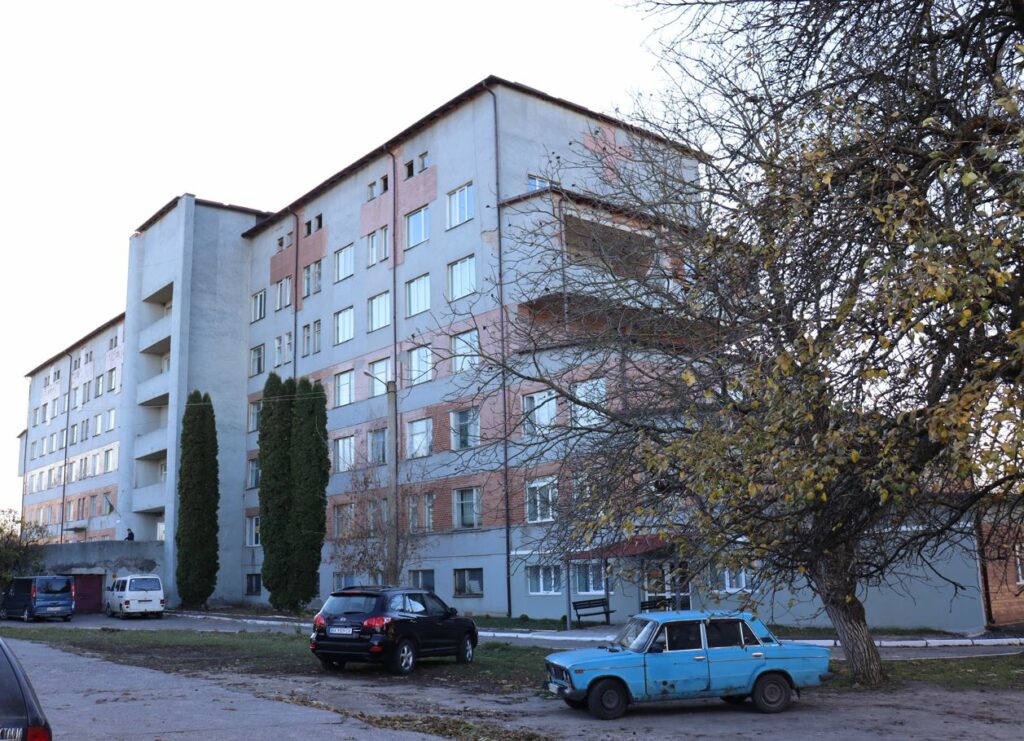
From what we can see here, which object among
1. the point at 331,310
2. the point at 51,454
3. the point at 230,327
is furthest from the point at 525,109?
the point at 51,454

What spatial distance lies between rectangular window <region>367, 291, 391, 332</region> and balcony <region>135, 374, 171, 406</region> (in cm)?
1506

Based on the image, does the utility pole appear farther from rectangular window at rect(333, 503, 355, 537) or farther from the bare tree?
the bare tree

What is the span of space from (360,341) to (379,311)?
1956 mm

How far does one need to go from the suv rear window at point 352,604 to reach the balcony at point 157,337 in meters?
39.6

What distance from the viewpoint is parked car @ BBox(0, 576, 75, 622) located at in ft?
139

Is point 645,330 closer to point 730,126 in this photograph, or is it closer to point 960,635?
point 730,126

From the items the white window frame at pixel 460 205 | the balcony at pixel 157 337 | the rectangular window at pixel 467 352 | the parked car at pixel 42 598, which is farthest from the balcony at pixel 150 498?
the white window frame at pixel 460 205

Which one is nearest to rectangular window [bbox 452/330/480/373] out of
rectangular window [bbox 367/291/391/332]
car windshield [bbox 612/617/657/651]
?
car windshield [bbox 612/617/657/651]

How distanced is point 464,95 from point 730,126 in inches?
1188

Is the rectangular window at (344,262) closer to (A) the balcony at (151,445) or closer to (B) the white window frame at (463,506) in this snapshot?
(B) the white window frame at (463,506)

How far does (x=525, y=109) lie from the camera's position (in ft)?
131

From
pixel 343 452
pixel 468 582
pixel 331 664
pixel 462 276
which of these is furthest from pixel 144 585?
pixel 331 664

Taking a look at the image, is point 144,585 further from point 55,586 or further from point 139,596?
point 55,586

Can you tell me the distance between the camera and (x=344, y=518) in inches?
1615
